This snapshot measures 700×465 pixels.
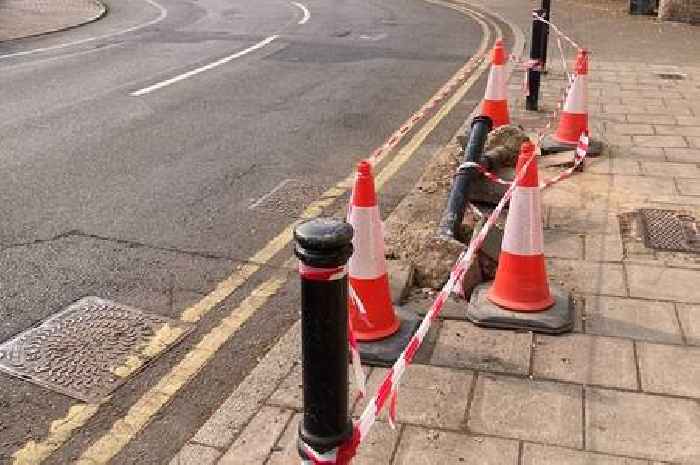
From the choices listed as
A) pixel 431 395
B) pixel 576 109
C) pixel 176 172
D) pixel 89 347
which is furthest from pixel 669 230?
pixel 176 172

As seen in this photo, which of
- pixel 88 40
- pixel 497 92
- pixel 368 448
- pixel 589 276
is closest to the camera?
pixel 368 448

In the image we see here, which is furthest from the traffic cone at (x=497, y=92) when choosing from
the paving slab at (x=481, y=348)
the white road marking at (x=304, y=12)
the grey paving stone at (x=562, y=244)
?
the white road marking at (x=304, y=12)

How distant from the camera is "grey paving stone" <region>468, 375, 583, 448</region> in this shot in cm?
345

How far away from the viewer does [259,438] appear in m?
3.49

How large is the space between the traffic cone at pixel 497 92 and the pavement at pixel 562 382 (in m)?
1.84

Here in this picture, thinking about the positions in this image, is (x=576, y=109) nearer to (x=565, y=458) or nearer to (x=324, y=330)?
(x=565, y=458)

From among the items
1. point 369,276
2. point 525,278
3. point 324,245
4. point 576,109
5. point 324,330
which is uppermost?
point 324,245

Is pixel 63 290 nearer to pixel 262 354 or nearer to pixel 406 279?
pixel 262 354

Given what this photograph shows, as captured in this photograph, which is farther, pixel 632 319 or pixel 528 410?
pixel 632 319

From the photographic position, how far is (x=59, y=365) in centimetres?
418

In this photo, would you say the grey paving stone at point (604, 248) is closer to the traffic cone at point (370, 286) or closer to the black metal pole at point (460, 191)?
the black metal pole at point (460, 191)

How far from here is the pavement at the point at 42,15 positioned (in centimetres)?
1769

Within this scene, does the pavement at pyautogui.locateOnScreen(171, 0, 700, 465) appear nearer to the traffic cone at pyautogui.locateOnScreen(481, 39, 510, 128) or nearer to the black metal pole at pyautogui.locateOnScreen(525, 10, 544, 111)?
the traffic cone at pyautogui.locateOnScreen(481, 39, 510, 128)

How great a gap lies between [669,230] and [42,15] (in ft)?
60.8
